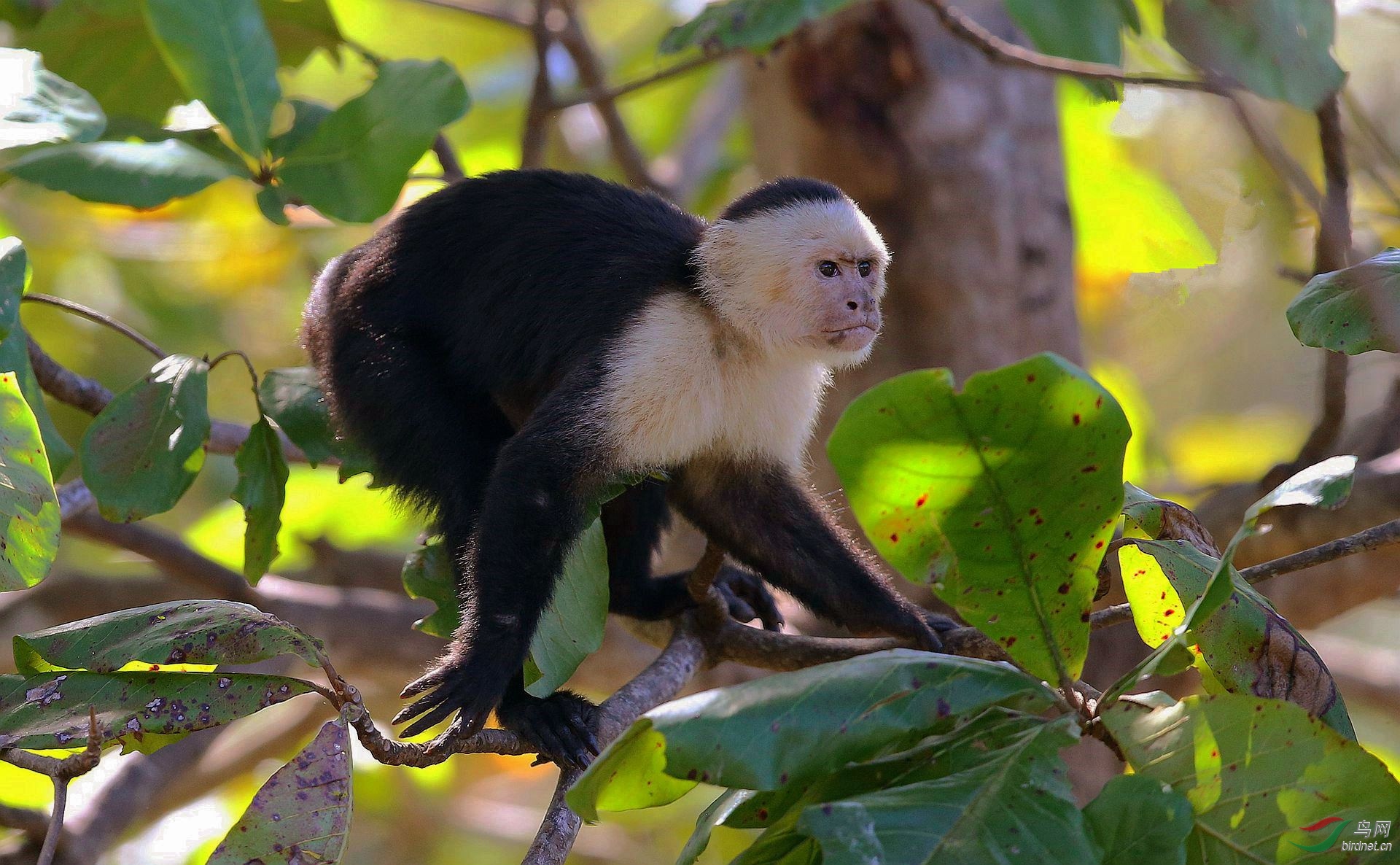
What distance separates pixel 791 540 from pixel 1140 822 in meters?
1.35

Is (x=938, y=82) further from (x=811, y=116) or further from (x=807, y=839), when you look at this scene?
(x=807, y=839)

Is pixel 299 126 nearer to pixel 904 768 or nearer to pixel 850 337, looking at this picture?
pixel 850 337

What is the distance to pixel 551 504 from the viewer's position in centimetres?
212

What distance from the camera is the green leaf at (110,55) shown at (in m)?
2.66

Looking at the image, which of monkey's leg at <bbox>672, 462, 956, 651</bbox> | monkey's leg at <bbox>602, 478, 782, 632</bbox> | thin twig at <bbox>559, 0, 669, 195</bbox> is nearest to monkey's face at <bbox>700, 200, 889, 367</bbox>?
monkey's leg at <bbox>672, 462, 956, 651</bbox>

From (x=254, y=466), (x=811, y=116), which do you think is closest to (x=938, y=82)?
A: (x=811, y=116)

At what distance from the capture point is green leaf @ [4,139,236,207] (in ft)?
6.71

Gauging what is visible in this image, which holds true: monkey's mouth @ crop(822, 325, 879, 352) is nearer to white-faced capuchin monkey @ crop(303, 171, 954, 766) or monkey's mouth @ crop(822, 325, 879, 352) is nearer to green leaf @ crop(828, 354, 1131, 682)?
white-faced capuchin monkey @ crop(303, 171, 954, 766)

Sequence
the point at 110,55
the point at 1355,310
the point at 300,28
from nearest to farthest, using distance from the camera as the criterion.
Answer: the point at 1355,310, the point at 110,55, the point at 300,28

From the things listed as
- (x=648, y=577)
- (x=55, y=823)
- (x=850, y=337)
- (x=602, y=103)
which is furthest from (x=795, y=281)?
(x=55, y=823)

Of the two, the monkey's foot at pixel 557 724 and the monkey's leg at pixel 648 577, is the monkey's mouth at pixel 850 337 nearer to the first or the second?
the monkey's leg at pixel 648 577

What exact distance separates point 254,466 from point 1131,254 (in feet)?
8.62

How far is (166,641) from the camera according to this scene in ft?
4.52

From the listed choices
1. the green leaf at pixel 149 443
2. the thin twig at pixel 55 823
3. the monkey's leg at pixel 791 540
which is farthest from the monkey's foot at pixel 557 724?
the thin twig at pixel 55 823
